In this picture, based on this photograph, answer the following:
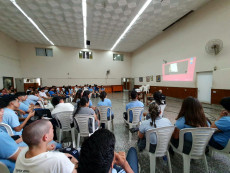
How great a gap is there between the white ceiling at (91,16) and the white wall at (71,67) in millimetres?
2654

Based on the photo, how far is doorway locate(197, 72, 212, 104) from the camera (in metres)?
5.18

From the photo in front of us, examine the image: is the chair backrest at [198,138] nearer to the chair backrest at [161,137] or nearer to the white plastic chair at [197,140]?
the white plastic chair at [197,140]

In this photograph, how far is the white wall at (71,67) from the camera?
9.68m

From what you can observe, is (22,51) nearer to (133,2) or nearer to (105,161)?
(133,2)

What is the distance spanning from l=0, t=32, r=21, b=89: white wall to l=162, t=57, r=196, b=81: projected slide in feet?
41.9

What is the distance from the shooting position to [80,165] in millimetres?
505

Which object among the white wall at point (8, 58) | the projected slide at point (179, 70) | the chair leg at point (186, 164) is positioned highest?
the white wall at point (8, 58)

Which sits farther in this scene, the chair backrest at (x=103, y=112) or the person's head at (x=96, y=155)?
the chair backrest at (x=103, y=112)

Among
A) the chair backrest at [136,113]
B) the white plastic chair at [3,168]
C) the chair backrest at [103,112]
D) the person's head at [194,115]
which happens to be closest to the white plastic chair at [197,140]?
the person's head at [194,115]

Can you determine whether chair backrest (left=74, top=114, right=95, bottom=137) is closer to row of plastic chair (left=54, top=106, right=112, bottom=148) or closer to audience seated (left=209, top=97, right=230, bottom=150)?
row of plastic chair (left=54, top=106, right=112, bottom=148)

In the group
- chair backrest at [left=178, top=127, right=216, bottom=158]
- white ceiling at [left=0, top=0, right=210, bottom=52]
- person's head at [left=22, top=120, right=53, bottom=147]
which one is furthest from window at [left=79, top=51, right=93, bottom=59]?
chair backrest at [left=178, top=127, right=216, bottom=158]

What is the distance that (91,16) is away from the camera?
5.57 metres

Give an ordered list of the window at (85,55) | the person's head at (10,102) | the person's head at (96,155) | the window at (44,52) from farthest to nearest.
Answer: the window at (85,55) < the window at (44,52) < the person's head at (10,102) < the person's head at (96,155)

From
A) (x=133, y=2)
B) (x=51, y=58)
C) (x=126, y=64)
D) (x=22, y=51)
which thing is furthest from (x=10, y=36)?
(x=126, y=64)
